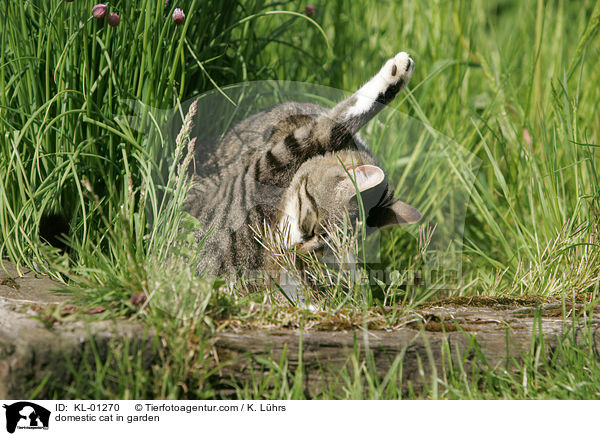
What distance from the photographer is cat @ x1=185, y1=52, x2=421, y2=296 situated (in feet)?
5.62

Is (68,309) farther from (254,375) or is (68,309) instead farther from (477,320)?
(477,320)

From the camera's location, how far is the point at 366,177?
64.3 inches

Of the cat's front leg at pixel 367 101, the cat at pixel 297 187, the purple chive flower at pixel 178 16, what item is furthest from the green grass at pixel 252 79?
the cat's front leg at pixel 367 101

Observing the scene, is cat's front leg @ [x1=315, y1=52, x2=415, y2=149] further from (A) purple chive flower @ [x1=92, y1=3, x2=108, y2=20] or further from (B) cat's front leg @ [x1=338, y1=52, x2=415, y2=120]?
(A) purple chive flower @ [x1=92, y1=3, x2=108, y2=20]

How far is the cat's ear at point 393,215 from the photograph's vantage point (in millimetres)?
1771

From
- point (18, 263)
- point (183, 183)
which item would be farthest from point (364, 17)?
point (18, 263)

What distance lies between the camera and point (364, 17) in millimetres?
2729

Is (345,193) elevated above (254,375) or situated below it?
above

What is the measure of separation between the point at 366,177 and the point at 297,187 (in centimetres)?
25
